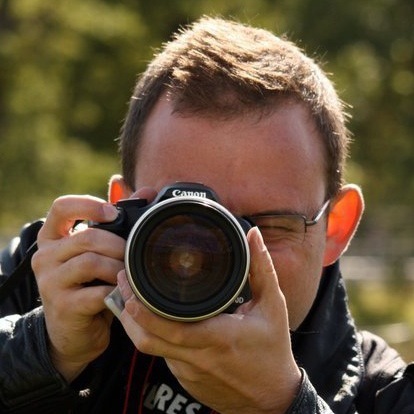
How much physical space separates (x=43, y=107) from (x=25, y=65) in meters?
0.59

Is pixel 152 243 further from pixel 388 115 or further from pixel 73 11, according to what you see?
pixel 388 115

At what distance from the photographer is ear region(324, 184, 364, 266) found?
10.2 feet

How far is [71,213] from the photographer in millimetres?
2684

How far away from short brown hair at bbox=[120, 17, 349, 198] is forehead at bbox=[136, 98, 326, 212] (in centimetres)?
4

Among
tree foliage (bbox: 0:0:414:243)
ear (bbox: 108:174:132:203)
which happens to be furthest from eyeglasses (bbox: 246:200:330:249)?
tree foliage (bbox: 0:0:414:243)

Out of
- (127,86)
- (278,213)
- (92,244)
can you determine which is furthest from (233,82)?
(127,86)

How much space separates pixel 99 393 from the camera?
2895 mm

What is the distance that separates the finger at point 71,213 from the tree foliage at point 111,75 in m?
7.21

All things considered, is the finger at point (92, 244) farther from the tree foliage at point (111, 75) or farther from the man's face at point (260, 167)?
the tree foliage at point (111, 75)

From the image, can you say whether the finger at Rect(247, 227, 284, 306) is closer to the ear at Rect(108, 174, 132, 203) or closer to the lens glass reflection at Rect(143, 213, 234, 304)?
the lens glass reflection at Rect(143, 213, 234, 304)

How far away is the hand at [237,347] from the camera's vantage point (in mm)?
2385

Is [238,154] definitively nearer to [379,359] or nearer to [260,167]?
[260,167]

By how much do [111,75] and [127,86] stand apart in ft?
1.11

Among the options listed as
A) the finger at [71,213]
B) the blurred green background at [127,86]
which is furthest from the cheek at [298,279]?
the blurred green background at [127,86]
